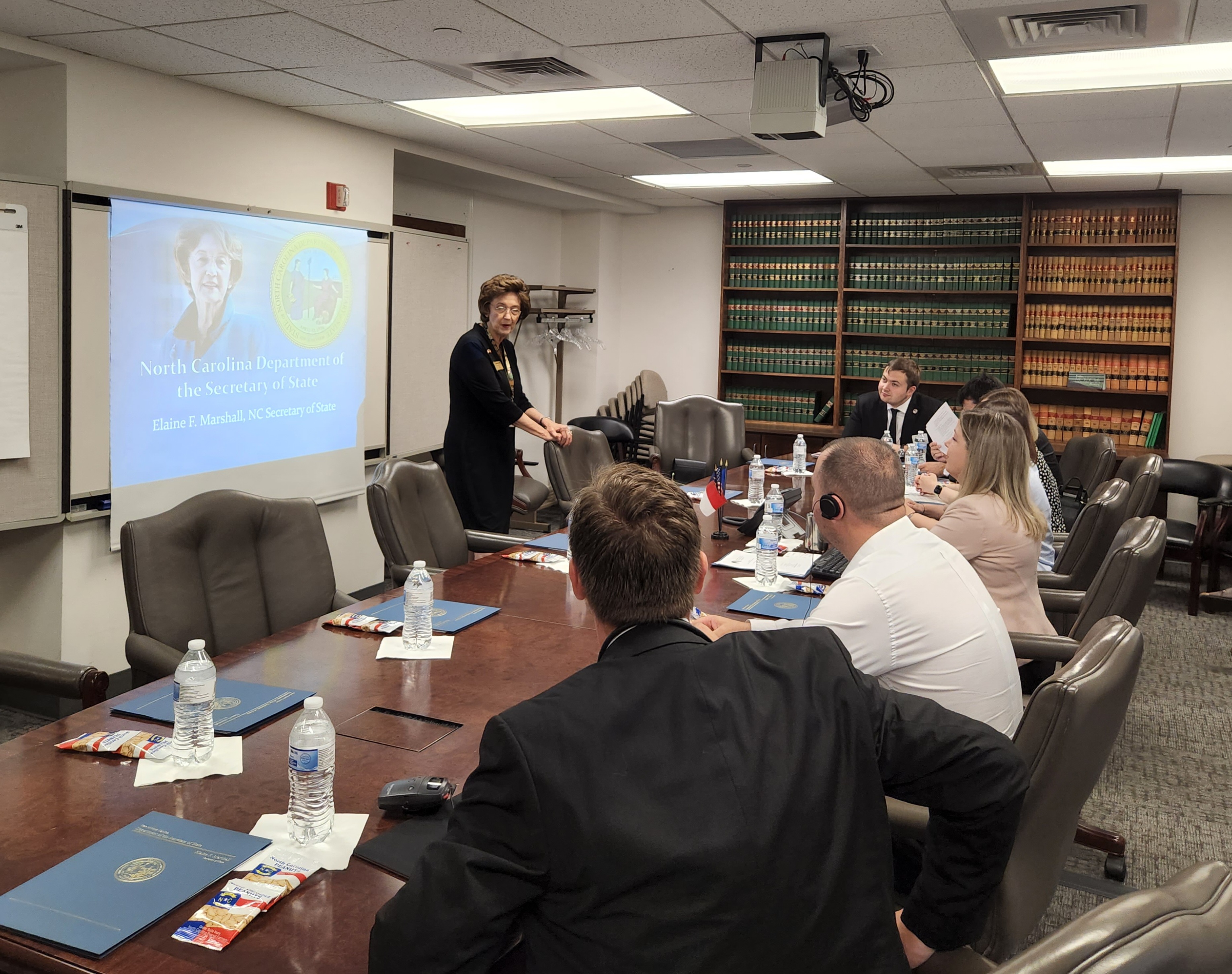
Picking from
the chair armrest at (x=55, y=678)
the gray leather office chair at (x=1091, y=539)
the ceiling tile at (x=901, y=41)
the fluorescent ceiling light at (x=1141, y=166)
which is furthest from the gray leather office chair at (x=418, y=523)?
the fluorescent ceiling light at (x=1141, y=166)

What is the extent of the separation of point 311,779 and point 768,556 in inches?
76.6

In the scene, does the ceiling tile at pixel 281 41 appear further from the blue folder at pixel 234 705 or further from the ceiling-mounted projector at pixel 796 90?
the blue folder at pixel 234 705

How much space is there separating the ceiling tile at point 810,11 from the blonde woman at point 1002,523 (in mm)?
1266

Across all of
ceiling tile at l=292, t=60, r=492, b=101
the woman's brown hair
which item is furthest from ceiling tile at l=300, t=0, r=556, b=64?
the woman's brown hair

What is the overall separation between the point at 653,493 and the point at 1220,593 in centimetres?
476

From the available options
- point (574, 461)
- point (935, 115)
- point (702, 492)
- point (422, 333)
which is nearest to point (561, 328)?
point (422, 333)

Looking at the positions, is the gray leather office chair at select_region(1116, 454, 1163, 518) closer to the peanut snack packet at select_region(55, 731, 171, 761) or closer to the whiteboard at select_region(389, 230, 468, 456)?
the whiteboard at select_region(389, 230, 468, 456)

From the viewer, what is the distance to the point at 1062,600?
3.52 m

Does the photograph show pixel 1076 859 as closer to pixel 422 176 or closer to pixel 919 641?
pixel 919 641

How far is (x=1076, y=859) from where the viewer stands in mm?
3137

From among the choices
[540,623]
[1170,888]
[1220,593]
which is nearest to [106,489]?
[540,623]

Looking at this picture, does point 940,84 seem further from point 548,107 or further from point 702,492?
point 702,492

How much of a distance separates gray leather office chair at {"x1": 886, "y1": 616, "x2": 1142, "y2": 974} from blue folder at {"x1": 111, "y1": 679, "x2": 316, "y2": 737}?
1.30 m

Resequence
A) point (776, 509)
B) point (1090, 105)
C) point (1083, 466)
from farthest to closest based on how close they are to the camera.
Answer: point (1083, 466), point (1090, 105), point (776, 509)
